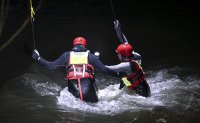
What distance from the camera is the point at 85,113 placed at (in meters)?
7.61

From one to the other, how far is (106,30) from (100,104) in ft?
32.4

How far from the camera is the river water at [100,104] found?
7434 millimetres

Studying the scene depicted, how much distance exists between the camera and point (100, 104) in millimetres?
8055

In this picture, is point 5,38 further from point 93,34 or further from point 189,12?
point 189,12

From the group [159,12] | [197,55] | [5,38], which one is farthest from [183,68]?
[159,12]

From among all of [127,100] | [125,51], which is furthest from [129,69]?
[127,100]

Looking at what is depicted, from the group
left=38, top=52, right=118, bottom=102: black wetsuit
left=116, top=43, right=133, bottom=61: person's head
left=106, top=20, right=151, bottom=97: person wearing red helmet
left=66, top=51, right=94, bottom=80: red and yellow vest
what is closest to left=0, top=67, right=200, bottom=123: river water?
left=38, top=52, right=118, bottom=102: black wetsuit

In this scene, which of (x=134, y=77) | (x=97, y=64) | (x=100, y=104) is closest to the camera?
(x=97, y=64)

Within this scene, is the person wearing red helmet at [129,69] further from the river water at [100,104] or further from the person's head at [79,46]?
the person's head at [79,46]

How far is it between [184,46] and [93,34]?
4.14 metres

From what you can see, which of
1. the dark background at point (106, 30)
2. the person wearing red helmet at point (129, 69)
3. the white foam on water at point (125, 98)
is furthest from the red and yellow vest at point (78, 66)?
the dark background at point (106, 30)

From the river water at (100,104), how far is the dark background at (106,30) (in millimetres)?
1174

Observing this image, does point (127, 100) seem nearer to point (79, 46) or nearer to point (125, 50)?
point (125, 50)

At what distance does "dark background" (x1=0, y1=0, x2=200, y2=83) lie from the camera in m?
13.3
